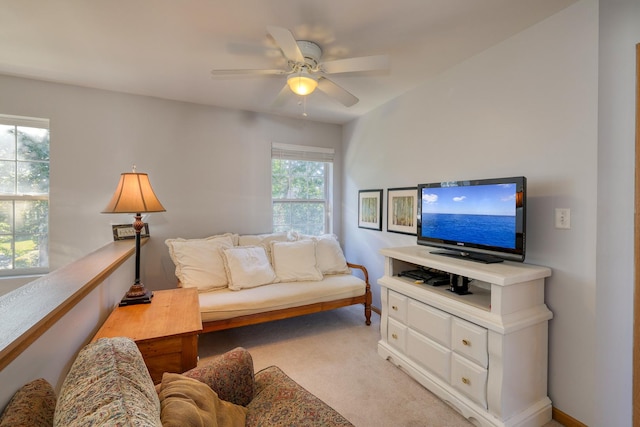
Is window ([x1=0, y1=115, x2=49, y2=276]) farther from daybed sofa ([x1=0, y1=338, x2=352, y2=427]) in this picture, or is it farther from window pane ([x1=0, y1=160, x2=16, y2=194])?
daybed sofa ([x1=0, y1=338, x2=352, y2=427])

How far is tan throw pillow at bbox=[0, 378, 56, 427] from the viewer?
0.68 meters

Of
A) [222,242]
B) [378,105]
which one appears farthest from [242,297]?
[378,105]

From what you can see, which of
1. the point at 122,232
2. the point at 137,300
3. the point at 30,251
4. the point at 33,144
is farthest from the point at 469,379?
the point at 33,144

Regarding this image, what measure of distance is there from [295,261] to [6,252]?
271 cm

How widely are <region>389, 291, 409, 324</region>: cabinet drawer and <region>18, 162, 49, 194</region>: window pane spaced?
3444mm

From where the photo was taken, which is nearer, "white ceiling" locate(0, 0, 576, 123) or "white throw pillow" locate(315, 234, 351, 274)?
"white ceiling" locate(0, 0, 576, 123)

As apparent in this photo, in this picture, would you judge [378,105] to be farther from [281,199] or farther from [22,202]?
[22,202]

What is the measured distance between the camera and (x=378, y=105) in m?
3.33

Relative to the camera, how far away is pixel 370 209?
3494 millimetres

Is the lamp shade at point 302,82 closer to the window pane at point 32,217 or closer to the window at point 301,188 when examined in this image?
the window at point 301,188

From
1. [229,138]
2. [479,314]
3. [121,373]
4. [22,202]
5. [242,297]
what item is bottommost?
[242,297]

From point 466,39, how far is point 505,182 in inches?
41.9

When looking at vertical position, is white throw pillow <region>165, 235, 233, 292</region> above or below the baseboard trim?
above

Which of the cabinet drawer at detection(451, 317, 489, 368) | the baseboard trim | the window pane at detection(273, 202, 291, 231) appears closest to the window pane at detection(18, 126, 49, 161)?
the window pane at detection(273, 202, 291, 231)
